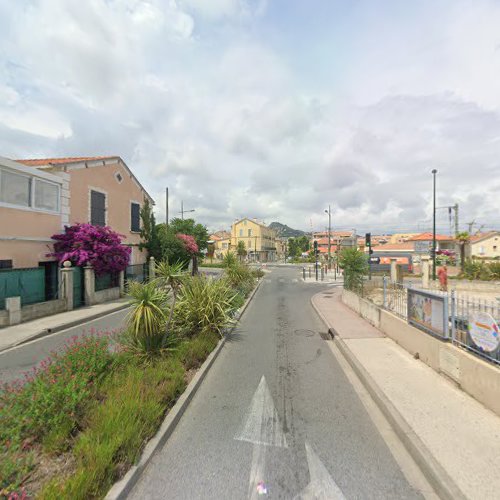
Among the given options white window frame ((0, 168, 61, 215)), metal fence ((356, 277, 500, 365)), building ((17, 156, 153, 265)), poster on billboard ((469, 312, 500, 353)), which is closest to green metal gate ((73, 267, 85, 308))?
building ((17, 156, 153, 265))

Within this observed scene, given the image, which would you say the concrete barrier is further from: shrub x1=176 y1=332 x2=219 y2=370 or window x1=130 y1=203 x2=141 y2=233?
window x1=130 y1=203 x2=141 y2=233

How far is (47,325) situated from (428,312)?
12.8 m

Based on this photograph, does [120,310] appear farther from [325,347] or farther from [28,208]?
[325,347]

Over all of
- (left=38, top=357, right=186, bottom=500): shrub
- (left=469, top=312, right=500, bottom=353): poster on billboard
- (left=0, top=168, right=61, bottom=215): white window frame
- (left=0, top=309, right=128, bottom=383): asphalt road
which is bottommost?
(left=0, top=309, right=128, bottom=383): asphalt road

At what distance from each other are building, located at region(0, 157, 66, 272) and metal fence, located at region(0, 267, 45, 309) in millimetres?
1290

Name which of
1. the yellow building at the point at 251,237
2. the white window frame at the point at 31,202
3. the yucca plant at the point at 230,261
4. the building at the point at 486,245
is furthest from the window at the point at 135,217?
the building at the point at 486,245

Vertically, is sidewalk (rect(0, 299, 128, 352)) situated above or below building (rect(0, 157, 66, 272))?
below

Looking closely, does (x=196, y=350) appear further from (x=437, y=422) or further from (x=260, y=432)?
(x=437, y=422)

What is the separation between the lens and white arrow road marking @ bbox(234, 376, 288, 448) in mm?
3748

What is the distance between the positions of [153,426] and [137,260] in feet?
61.9

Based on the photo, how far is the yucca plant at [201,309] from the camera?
7996 millimetres

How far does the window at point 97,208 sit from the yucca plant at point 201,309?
451 inches

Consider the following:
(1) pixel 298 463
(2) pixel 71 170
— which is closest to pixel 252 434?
(1) pixel 298 463

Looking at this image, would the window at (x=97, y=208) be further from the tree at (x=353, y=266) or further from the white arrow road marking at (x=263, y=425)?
the white arrow road marking at (x=263, y=425)
